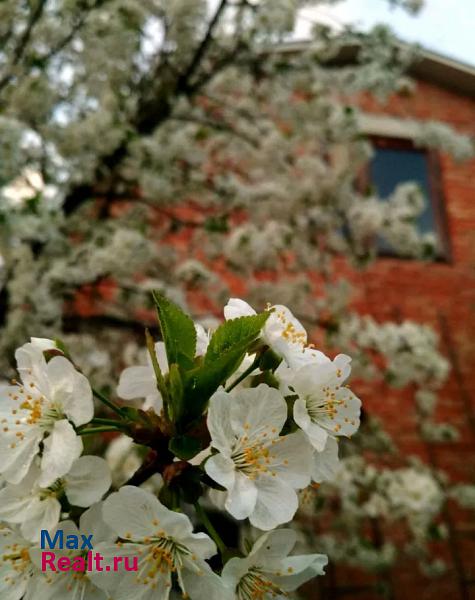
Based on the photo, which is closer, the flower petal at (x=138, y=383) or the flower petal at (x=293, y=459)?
the flower petal at (x=293, y=459)

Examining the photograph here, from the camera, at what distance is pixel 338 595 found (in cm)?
417

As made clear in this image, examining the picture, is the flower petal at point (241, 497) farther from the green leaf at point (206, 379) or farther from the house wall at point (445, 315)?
the house wall at point (445, 315)

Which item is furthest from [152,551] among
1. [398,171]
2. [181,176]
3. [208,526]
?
[398,171]

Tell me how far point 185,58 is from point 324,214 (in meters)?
1.26

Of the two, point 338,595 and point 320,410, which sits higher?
point 320,410

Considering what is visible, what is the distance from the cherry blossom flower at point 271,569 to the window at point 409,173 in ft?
17.6

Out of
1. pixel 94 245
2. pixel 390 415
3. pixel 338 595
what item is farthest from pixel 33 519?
pixel 390 415

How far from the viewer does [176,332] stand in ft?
2.92

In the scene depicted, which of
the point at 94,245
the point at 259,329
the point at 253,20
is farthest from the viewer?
the point at 253,20

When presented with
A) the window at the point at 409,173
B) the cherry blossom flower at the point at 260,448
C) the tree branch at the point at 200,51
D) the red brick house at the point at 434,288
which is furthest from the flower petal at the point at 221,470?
the window at the point at 409,173

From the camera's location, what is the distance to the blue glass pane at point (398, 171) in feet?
19.5

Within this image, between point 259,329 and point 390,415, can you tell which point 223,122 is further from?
point 259,329

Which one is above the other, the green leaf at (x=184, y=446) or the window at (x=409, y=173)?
the green leaf at (x=184, y=446)

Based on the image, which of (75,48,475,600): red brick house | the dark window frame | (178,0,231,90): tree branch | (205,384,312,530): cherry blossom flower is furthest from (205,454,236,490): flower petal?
the dark window frame
